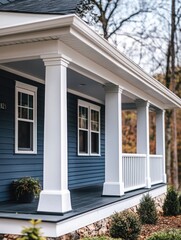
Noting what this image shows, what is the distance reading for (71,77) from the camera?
860 centimetres

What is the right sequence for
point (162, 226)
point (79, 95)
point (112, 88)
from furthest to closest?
point (79, 95) → point (162, 226) → point (112, 88)

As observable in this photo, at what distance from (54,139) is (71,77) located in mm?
2895

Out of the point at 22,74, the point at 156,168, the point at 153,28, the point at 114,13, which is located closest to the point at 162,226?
the point at 156,168

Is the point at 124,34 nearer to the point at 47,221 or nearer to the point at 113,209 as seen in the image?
the point at 113,209

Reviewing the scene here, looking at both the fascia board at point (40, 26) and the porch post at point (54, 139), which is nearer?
the fascia board at point (40, 26)

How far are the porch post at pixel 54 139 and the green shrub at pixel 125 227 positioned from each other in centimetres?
122

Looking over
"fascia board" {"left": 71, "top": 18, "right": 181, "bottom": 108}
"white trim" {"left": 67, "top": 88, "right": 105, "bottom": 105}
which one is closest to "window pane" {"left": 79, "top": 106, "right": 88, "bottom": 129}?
"white trim" {"left": 67, "top": 88, "right": 105, "bottom": 105}

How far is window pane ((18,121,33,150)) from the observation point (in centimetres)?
810

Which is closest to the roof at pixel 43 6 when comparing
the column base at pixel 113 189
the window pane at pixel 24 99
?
the window pane at pixel 24 99

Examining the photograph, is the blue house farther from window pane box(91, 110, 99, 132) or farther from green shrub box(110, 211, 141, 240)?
green shrub box(110, 211, 141, 240)

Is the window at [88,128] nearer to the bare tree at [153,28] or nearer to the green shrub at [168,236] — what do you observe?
the green shrub at [168,236]

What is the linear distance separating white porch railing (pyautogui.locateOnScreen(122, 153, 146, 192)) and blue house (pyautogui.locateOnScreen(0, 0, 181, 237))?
24 millimetres

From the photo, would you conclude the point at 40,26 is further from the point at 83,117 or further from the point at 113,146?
the point at 83,117

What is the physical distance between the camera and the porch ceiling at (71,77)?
23.9 feet
